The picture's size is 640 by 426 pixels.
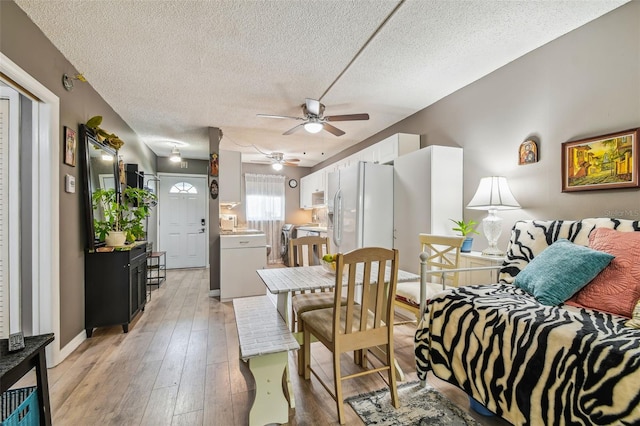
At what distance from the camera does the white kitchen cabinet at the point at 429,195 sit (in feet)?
10.0

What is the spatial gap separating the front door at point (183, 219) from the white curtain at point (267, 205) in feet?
3.45

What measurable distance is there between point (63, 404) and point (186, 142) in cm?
438

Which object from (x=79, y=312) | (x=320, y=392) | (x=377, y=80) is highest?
(x=377, y=80)

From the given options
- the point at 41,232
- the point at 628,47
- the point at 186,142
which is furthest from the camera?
the point at 186,142

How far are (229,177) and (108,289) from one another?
2.26 meters

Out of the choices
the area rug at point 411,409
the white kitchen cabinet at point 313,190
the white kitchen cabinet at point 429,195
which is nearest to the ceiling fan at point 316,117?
the white kitchen cabinet at point 429,195

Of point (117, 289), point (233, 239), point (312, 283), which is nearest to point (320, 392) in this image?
point (312, 283)

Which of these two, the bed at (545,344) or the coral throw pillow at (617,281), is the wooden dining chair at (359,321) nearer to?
the bed at (545,344)

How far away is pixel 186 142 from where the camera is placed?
17.3 feet

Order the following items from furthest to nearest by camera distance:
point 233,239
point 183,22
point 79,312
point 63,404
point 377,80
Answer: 1. point 233,239
2. point 377,80
3. point 79,312
4. point 183,22
5. point 63,404

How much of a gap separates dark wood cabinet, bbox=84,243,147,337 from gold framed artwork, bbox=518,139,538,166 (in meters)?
3.82

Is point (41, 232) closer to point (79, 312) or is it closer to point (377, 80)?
point (79, 312)

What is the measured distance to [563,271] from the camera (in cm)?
171

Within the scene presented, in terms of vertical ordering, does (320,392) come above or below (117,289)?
below
